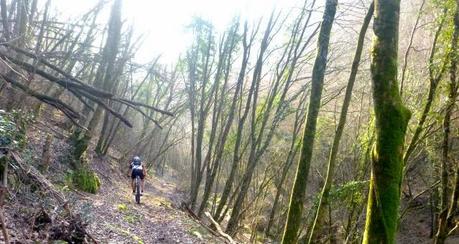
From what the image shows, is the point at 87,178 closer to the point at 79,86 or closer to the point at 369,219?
the point at 79,86

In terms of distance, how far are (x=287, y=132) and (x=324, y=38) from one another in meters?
16.9

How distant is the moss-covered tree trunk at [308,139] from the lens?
8344 millimetres

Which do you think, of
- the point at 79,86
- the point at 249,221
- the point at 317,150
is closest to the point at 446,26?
the point at 79,86

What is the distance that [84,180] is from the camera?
13.2 meters

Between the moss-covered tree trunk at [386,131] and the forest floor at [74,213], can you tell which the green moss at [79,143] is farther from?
the moss-covered tree trunk at [386,131]

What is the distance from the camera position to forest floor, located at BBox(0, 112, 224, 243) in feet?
21.2

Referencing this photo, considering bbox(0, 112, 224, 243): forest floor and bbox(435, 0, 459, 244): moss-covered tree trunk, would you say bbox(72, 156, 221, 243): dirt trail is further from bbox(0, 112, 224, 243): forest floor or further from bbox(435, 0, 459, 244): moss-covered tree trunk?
bbox(435, 0, 459, 244): moss-covered tree trunk

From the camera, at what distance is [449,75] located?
41.5ft

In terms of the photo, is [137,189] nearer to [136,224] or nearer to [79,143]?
[79,143]

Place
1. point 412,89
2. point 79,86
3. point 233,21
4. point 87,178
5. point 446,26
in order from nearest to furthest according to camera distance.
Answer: point 79,86 < point 446,26 < point 87,178 < point 412,89 < point 233,21

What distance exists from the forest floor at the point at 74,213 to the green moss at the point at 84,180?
1.09 feet

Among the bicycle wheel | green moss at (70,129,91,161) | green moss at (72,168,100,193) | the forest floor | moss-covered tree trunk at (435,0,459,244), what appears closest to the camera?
the forest floor

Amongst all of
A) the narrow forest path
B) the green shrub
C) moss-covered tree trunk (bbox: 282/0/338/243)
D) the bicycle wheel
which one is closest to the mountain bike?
the bicycle wheel

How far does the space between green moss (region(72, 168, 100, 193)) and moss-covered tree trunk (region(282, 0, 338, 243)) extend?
6.94 m
